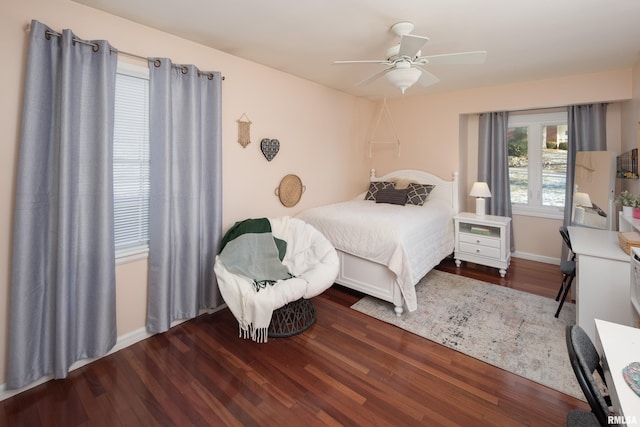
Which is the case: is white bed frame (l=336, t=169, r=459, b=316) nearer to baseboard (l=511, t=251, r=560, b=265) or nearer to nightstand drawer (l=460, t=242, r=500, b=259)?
nightstand drawer (l=460, t=242, r=500, b=259)

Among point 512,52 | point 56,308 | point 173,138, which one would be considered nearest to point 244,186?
point 173,138

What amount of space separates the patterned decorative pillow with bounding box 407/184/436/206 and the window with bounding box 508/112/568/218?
1.34 m

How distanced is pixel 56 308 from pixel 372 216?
102 inches

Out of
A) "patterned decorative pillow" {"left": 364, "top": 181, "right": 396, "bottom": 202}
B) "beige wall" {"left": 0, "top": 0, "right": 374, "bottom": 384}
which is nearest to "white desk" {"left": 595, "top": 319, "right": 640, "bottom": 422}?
"beige wall" {"left": 0, "top": 0, "right": 374, "bottom": 384}

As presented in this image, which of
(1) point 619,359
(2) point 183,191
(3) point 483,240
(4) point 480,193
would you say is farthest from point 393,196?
(1) point 619,359

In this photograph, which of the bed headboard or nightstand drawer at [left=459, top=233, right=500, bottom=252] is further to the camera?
the bed headboard

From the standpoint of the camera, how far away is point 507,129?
→ 4199 millimetres

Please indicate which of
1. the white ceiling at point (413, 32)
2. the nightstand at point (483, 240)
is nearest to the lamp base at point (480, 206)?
the nightstand at point (483, 240)

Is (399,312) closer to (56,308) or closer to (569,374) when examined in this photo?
(569,374)

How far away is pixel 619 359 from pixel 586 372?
0.15m

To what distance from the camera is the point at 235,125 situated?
2943mm

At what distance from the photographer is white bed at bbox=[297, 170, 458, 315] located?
2.71 m

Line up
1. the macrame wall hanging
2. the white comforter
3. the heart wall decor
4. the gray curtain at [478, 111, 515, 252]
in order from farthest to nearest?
the gray curtain at [478, 111, 515, 252] < the heart wall decor < the macrame wall hanging < the white comforter

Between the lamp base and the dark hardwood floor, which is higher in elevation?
the lamp base
